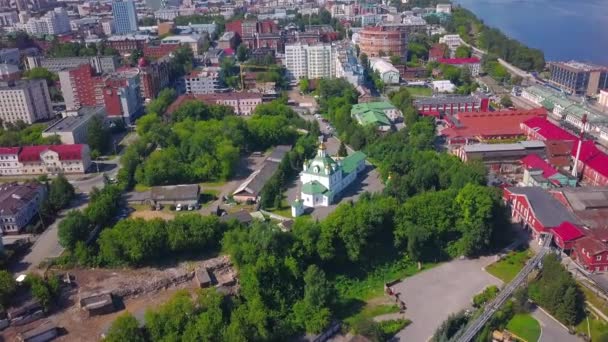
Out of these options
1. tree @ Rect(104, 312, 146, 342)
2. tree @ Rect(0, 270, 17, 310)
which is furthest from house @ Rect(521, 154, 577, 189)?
tree @ Rect(0, 270, 17, 310)

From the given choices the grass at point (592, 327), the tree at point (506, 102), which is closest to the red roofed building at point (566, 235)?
the grass at point (592, 327)

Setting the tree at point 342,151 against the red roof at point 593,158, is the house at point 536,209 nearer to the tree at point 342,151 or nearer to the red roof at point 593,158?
the red roof at point 593,158

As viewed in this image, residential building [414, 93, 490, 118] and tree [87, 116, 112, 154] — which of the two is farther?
residential building [414, 93, 490, 118]

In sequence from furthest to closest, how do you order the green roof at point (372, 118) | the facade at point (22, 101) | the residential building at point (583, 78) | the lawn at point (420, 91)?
the lawn at point (420, 91)
the residential building at point (583, 78)
the facade at point (22, 101)
the green roof at point (372, 118)

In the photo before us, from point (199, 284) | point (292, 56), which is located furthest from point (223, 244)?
point (292, 56)

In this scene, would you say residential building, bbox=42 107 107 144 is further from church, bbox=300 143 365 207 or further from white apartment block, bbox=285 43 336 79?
white apartment block, bbox=285 43 336 79
